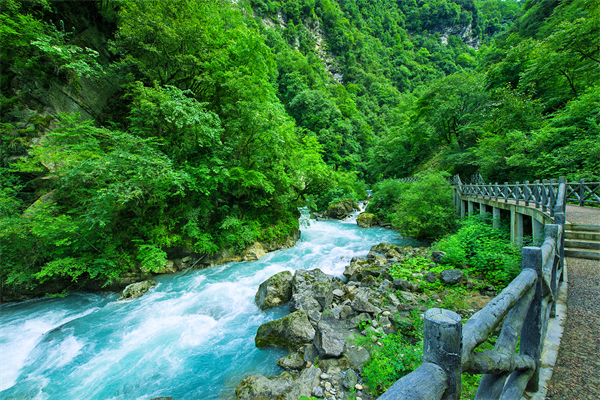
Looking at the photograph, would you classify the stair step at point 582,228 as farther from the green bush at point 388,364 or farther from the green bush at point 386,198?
the green bush at point 386,198

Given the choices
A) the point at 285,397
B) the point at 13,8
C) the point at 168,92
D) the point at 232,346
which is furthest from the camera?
the point at 168,92

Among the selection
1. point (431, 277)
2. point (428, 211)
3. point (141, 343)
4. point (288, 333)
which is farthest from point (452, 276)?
point (141, 343)

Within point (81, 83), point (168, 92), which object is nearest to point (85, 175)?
point (168, 92)

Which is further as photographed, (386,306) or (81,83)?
(81,83)

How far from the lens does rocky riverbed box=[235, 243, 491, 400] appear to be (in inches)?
145

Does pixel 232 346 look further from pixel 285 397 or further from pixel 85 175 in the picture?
pixel 85 175

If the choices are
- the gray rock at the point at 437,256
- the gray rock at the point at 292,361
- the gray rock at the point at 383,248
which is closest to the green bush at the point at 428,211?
the gray rock at the point at 383,248

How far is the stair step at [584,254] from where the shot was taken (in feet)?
15.7

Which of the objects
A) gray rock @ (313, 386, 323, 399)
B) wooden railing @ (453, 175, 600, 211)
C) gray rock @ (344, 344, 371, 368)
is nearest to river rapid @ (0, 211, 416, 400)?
gray rock @ (313, 386, 323, 399)

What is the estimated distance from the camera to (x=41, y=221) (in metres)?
6.27

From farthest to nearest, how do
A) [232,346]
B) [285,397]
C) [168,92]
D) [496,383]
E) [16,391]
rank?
[168,92] < [232,346] < [16,391] < [285,397] < [496,383]

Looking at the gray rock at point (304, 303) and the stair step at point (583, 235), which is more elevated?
the stair step at point (583, 235)

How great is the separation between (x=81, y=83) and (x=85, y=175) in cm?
549

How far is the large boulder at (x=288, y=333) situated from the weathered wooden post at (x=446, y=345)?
14.2ft
